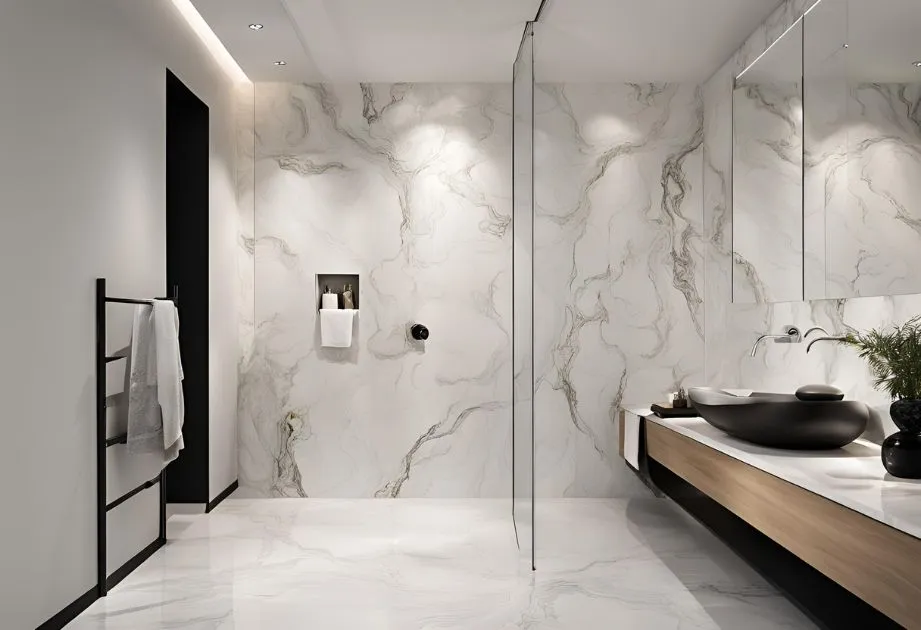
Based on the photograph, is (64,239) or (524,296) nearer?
(64,239)

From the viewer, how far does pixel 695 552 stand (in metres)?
3.57

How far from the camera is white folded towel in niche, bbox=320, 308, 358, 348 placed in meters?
4.58

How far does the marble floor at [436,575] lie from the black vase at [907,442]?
903 mm

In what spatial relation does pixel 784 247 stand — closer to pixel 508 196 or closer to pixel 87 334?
pixel 508 196

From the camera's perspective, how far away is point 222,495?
4.44 metres

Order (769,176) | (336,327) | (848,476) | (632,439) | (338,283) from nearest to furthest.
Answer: (848,476)
(769,176)
(632,439)
(336,327)
(338,283)

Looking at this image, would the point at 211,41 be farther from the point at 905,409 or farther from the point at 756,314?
the point at 905,409

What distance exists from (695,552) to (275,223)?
9.86 ft

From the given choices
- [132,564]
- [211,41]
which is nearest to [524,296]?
[132,564]

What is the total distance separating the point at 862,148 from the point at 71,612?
3.26 metres

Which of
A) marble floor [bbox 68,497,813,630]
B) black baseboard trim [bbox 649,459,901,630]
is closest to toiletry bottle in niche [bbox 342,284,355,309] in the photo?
marble floor [bbox 68,497,813,630]

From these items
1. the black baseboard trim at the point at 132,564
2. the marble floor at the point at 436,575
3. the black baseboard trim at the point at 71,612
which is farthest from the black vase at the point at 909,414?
the black baseboard trim at the point at 132,564

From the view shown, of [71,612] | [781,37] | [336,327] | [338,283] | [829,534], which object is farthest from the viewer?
[338,283]

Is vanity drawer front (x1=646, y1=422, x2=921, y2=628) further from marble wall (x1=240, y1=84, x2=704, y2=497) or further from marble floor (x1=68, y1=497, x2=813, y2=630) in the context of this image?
marble wall (x1=240, y1=84, x2=704, y2=497)
